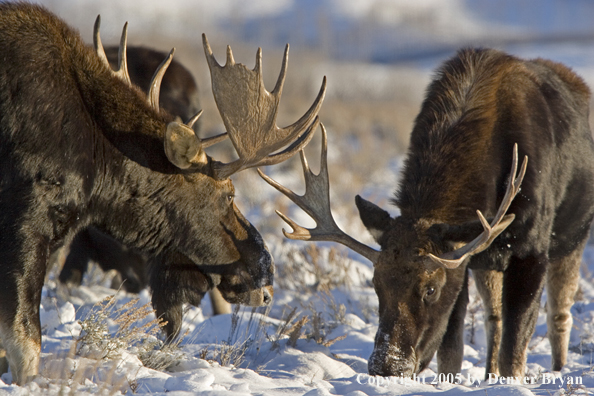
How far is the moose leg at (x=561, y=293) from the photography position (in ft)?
19.8

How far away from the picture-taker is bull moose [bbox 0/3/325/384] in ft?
13.1

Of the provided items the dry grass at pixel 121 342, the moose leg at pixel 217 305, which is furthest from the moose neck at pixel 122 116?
the moose leg at pixel 217 305

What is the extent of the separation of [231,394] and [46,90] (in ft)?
6.06

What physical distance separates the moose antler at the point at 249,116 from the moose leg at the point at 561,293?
2.58 metres

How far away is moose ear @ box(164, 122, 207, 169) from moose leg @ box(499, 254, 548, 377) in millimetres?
2211

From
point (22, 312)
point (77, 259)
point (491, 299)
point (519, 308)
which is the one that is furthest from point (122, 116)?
point (491, 299)

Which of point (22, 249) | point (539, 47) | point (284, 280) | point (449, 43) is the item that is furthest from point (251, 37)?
point (22, 249)

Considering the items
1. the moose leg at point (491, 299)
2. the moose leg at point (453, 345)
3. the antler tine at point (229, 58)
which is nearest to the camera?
the antler tine at point (229, 58)

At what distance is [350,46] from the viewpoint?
57969 mm

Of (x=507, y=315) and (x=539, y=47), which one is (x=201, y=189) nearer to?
(x=507, y=315)

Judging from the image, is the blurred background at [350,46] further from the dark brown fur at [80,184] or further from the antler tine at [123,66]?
the dark brown fur at [80,184]

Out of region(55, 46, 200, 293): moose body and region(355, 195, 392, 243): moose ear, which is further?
region(55, 46, 200, 293): moose body

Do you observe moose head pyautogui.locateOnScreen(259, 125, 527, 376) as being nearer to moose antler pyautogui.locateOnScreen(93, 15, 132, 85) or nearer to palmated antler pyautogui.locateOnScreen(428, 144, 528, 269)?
palmated antler pyautogui.locateOnScreen(428, 144, 528, 269)

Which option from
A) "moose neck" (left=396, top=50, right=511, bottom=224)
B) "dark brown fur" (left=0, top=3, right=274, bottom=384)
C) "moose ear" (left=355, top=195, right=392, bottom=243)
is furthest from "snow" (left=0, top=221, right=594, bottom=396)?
"moose neck" (left=396, top=50, right=511, bottom=224)
